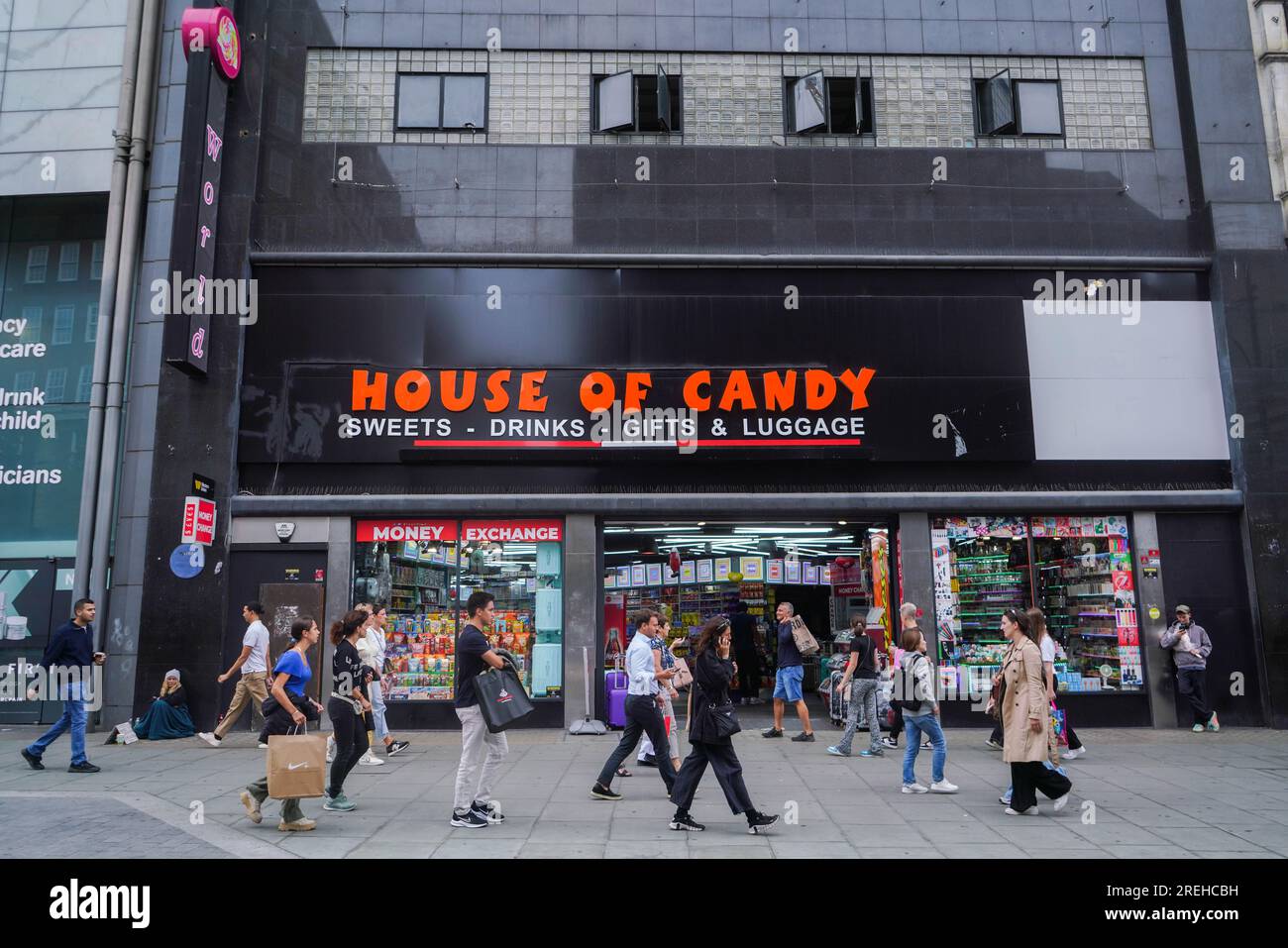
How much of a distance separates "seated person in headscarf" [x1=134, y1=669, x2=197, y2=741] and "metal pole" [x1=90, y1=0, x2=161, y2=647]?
150 centimetres

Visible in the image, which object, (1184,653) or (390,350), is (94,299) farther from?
(1184,653)

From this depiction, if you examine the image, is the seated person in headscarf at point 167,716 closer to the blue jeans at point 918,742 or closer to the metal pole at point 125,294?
the metal pole at point 125,294

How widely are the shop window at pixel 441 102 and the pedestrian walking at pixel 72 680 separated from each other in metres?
8.91

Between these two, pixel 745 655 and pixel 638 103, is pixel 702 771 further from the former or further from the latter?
pixel 638 103

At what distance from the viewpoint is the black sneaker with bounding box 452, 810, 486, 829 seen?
7.18m

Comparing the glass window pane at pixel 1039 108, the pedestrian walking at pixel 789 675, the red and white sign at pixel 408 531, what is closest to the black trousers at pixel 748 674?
the pedestrian walking at pixel 789 675

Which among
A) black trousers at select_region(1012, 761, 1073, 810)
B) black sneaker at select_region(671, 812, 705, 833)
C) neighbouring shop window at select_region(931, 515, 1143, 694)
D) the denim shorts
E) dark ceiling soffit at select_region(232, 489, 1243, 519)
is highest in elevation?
dark ceiling soffit at select_region(232, 489, 1243, 519)

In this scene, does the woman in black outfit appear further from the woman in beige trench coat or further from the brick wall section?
the brick wall section

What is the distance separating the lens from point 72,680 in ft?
32.1

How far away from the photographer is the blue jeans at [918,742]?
8.51 m

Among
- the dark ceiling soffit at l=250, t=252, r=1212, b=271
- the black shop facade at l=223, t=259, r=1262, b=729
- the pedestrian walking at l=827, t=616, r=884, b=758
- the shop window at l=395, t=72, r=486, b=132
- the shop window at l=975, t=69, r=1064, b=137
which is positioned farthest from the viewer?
the shop window at l=975, t=69, r=1064, b=137

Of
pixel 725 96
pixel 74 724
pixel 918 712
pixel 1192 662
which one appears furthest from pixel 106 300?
pixel 1192 662

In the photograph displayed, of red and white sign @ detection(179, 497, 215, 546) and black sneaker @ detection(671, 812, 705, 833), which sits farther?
red and white sign @ detection(179, 497, 215, 546)

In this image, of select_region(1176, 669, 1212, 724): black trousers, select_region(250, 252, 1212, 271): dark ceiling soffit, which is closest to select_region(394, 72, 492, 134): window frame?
select_region(250, 252, 1212, 271): dark ceiling soffit
